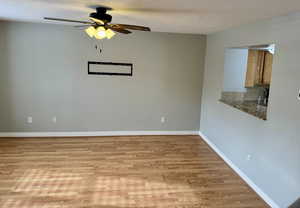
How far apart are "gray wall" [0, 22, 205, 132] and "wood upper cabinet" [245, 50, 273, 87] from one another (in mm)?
1221

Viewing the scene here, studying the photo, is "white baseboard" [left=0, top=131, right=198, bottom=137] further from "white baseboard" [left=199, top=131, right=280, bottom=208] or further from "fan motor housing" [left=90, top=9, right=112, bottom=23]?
"fan motor housing" [left=90, top=9, right=112, bottom=23]

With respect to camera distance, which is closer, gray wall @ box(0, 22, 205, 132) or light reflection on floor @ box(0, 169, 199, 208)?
light reflection on floor @ box(0, 169, 199, 208)

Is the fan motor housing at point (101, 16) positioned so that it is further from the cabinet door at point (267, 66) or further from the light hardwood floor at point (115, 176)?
the cabinet door at point (267, 66)

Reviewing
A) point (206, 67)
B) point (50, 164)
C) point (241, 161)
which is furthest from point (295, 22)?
point (50, 164)

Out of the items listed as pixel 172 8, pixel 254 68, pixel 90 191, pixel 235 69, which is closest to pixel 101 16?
pixel 172 8

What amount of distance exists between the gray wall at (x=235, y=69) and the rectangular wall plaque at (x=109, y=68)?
1.98 meters

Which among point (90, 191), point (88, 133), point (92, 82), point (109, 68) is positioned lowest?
point (90, 191)

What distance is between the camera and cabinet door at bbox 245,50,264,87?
4.10 meters

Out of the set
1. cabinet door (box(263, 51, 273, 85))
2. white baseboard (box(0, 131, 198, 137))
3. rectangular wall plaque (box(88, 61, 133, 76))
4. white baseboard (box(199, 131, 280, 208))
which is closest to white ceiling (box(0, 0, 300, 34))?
cabinet door (box(263, 51, 273, 85))

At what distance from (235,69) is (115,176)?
9.43 feet

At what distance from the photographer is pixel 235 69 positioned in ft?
14.0

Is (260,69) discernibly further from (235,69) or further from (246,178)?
(246,178)

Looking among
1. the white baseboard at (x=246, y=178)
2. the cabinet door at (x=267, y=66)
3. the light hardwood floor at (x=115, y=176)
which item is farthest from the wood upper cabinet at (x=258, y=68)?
the light hardwood floor at (x=115, y=176)

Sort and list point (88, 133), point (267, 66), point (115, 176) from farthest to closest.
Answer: point (88, 133) < point (267, 66) < point (115, 176)
